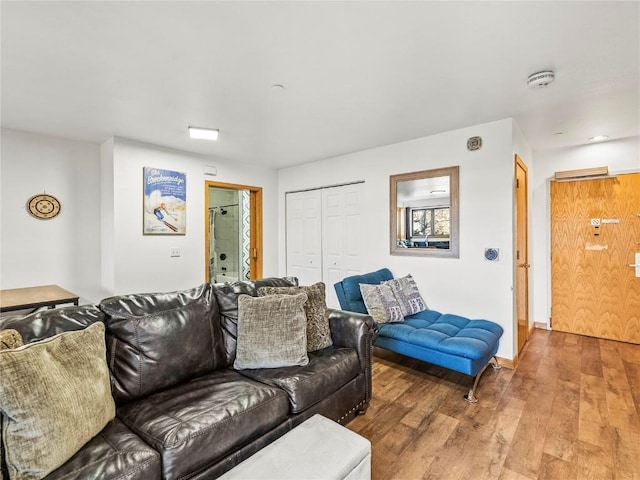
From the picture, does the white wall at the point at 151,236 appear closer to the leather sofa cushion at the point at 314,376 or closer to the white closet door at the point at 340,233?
the white closet door at the point at 340,233

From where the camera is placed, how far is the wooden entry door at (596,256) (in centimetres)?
374

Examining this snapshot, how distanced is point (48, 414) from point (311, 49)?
7.21 feet

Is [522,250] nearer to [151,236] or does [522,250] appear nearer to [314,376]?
[314,376]

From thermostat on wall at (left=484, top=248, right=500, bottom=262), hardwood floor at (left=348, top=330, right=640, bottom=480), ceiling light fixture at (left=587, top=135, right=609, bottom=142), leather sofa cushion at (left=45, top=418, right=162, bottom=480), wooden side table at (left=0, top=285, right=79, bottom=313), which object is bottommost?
hardwood floor at (left=348, top=330, right=640, bottom=480)

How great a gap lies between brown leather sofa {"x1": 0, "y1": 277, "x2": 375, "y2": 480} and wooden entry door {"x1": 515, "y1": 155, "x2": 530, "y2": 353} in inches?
76.7

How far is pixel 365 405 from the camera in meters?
2.33

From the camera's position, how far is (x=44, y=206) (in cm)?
351

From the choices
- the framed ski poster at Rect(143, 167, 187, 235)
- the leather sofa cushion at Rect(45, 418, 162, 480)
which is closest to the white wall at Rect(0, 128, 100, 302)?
the framed ski poster at Rect(143, 167, 187, 235)

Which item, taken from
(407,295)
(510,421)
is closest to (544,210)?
(407,295)

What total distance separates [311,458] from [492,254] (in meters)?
2.68

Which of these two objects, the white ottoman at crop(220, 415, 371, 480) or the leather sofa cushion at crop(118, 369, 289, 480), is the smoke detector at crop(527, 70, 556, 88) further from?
the leather sofa cushion at crop(118, 369, 289, 480)

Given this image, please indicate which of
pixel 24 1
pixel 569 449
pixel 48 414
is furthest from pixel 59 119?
pixel 569 449

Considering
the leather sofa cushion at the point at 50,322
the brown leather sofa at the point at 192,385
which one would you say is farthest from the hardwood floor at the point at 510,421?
the leather sofa cushion at the point at 50,322

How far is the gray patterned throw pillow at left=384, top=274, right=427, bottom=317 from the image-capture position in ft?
10.9
